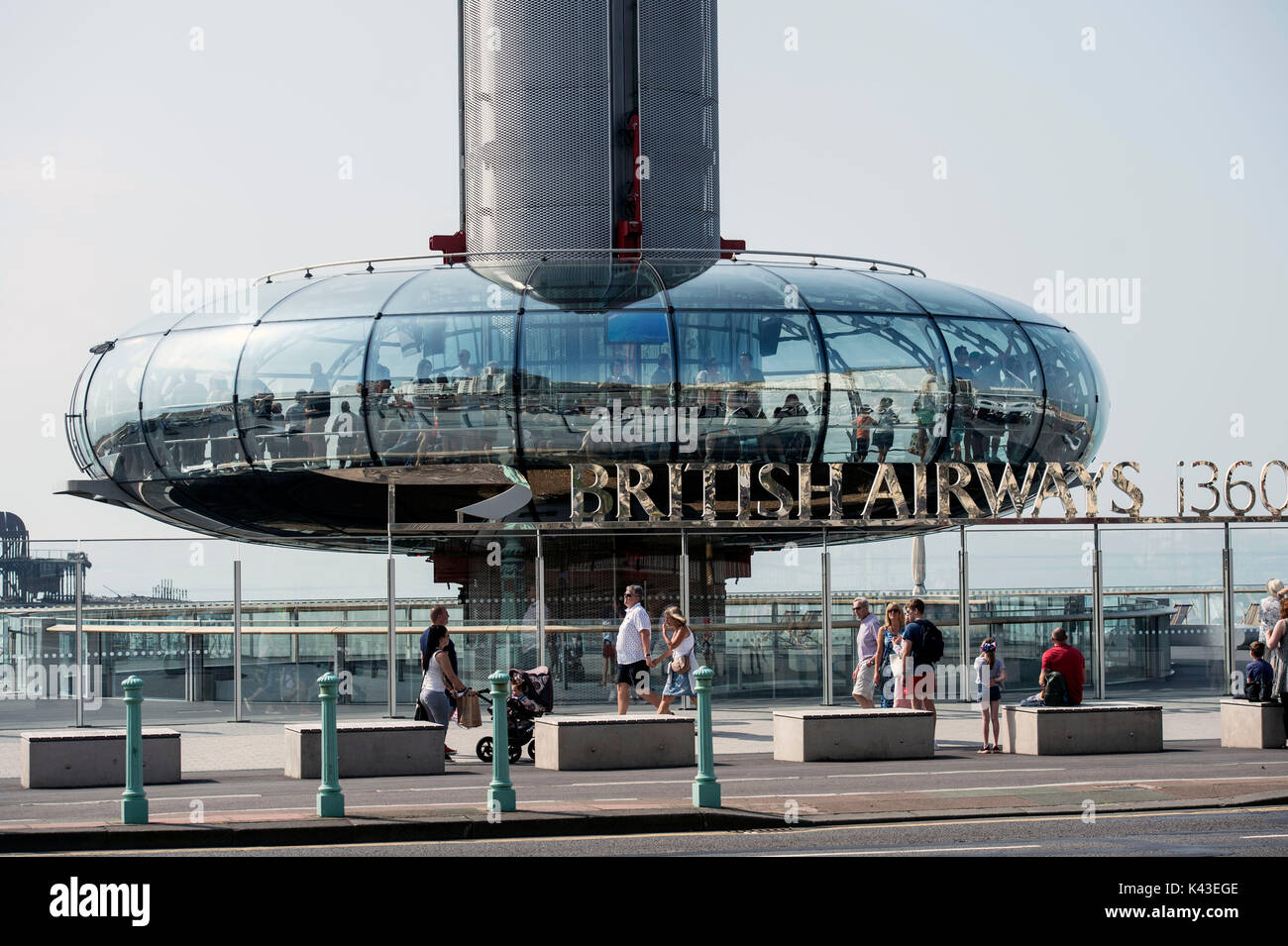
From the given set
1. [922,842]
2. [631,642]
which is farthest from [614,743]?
[922,842]

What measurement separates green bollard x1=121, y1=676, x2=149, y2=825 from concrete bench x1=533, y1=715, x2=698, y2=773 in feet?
16.8

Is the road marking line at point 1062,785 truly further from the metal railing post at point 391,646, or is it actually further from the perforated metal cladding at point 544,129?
the perforated metal cladding at point 544,129

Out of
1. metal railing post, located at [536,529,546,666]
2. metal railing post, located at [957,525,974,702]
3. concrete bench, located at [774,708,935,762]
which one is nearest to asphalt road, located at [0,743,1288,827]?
concrete bench, located at [774,708,935,762]

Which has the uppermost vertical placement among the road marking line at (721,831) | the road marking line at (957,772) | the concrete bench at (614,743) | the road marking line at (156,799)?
the concrete bench at (614,743)

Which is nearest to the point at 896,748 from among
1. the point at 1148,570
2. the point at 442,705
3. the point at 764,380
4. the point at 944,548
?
the point at 442,705

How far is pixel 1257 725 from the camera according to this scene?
1922 cm

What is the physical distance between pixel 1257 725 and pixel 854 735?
4.60 m

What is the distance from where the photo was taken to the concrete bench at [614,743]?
1720 cm

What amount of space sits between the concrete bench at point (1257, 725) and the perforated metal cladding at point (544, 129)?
1606 centimetres

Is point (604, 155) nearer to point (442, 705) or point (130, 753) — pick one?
point (442, 705)

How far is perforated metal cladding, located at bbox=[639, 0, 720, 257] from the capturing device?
3266 centimetres

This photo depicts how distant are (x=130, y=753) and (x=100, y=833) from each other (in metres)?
0.93

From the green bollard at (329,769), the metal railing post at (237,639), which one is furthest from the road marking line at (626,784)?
the metal railing post at (237,639)
